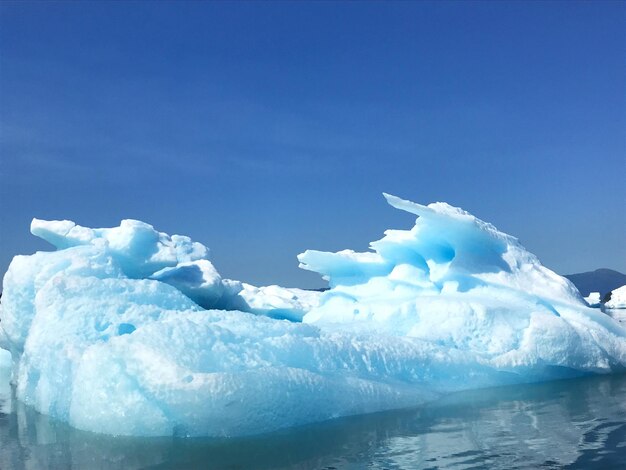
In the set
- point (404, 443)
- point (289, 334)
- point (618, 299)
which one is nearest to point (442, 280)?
point (289, 334)

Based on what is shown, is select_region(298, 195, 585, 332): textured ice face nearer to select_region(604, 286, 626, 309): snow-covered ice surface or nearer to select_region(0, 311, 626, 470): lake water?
select_region(0, 311, 626, 470): lake water

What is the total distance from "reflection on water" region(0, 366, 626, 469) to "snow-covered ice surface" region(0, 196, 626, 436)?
0.35 metres

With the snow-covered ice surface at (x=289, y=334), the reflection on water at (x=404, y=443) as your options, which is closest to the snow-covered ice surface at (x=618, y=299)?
the snow-covered ice surface at (x=289, y=334)

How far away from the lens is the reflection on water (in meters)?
5.50

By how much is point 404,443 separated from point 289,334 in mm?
2244

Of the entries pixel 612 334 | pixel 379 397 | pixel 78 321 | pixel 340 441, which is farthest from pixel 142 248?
pixel 612 334

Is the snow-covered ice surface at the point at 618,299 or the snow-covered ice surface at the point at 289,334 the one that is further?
the snow-covered ice surface at the point at 618,299

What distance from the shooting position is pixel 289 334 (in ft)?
26.1

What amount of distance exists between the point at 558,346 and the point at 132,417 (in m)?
5.93

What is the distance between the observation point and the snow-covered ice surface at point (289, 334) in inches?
272

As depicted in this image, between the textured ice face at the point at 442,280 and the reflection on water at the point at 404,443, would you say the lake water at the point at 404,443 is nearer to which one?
the reflection on water at the point at 404,443

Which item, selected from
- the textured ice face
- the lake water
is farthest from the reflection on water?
the textured ice face

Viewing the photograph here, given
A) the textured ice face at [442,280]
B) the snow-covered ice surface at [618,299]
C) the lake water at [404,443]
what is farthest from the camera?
the snow-covered ice surface at [618,299]

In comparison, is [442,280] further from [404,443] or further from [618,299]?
[618,299]
